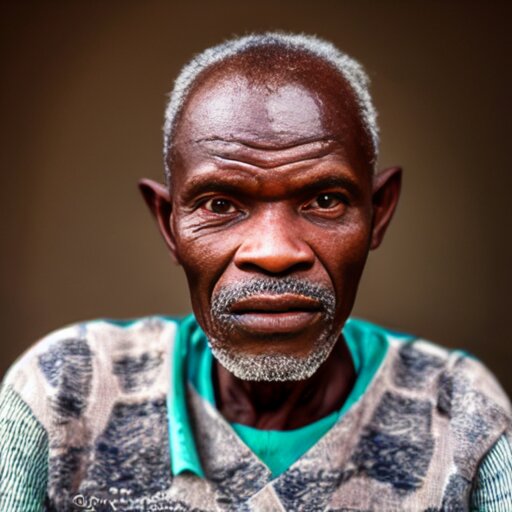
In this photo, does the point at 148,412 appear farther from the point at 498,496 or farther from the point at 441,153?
the point at 441,153

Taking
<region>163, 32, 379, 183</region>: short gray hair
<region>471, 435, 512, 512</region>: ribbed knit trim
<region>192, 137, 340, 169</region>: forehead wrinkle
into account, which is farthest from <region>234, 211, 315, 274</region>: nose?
<region>471, 435, 512, 512</region>: ribbed knit trim

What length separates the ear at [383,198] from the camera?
7.91 feet

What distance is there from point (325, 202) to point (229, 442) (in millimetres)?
631

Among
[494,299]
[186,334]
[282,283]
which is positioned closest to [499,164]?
[494,299]

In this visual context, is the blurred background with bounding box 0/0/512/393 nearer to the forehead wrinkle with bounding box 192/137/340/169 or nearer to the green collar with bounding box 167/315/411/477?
the green collar with bounding box 167/315/411/477

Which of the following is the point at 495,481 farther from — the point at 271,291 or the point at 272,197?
the point at 272,197

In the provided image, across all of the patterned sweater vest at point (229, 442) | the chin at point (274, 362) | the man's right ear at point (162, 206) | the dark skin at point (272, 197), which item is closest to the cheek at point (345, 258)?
the dark skin at point (272, 197)

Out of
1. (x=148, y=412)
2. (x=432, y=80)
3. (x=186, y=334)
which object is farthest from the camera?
(x=432, y=80)

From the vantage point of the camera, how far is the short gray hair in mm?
2246

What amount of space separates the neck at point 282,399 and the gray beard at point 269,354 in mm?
252

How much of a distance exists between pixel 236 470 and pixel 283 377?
0.29m

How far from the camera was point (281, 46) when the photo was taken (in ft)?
7.32

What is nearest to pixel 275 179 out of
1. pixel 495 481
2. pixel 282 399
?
pixel 282 399

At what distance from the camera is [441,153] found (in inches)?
175
